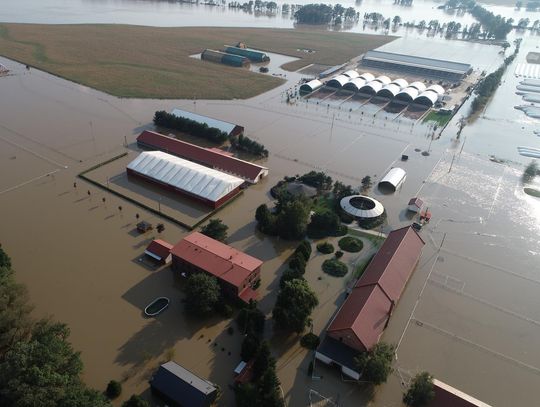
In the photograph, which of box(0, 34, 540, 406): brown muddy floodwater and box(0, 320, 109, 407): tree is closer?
box(0, 320, 109, 407): tree

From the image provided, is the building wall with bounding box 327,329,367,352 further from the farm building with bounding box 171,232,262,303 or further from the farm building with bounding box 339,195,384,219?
the farm building with bounding box 339,195,384,219

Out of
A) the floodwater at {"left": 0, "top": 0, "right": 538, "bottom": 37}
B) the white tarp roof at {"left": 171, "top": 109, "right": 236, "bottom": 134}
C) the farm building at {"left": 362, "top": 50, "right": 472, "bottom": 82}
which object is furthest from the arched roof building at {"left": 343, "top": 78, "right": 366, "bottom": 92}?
the floodwater at {"left": 0, "top": 0, "right": 538, "bottom": 37}

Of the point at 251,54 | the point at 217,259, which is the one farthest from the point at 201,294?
the point at 251,54

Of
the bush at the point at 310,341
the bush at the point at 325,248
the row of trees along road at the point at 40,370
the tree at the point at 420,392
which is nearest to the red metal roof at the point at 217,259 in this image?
the bush at the point at 310,341

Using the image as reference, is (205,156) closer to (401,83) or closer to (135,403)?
(135,403)

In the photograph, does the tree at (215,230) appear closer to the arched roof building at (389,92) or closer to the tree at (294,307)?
the tree at (294,307)

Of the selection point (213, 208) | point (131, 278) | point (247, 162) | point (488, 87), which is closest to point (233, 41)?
point (488, 87)
